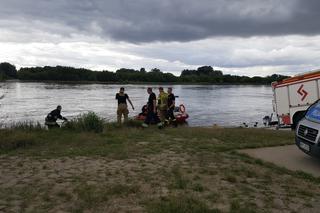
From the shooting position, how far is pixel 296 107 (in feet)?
51.5

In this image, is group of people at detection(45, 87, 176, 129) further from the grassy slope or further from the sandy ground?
the sandy ground

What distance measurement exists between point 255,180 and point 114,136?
5.59m

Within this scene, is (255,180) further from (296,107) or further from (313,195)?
(296,107)

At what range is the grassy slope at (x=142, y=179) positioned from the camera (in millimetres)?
5121

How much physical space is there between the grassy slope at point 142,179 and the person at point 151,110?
483 centimetres

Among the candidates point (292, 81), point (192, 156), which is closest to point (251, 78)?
point (292, 81)

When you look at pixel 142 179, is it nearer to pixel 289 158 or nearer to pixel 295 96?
pixel 289 158

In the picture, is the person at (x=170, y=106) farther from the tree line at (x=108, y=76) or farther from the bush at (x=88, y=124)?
the tree line at (x=108, y=76)

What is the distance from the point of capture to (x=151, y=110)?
1512 cm

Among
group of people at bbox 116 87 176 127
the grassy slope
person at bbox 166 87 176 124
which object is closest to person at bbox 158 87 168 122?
group of people at bbox 116 87 176 127

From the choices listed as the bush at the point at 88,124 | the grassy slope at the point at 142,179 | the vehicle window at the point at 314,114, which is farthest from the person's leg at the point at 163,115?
the vehicle window at the point at 314,114

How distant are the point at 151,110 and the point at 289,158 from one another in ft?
24.2

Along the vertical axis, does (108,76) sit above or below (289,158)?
above

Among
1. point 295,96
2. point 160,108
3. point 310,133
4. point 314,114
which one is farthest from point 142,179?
point 295,96
